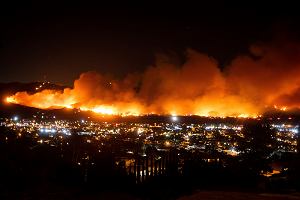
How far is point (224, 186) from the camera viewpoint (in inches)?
378

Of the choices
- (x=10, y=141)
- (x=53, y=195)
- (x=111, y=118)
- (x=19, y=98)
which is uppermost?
(x=19, y=98)

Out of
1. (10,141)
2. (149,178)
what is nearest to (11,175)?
(10,141)

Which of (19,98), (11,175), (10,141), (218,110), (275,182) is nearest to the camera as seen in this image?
(11,175)

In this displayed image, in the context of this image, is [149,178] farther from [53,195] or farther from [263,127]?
[263,127]

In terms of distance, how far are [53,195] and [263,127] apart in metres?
7.95

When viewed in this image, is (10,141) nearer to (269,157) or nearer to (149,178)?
(149,178)

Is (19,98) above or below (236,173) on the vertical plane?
above

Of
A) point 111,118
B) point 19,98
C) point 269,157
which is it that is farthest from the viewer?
point 19,98

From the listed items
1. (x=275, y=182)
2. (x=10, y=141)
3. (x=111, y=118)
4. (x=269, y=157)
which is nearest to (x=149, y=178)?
(x=275, y=182)

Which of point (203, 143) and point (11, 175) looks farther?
point (203, 143)

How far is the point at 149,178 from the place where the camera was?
29.1ft

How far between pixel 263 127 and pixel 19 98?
33.2 meters

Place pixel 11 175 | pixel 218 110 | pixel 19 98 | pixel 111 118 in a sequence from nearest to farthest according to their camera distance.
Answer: pixel 11 175 < pixel 111 118 < pixel 218 110 < pixel 19 98

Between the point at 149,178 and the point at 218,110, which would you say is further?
the point at 218,110
